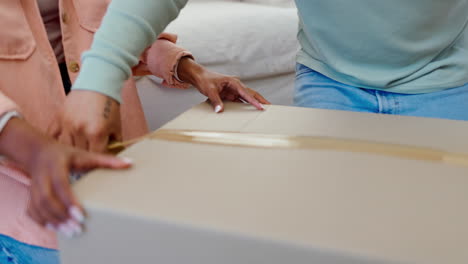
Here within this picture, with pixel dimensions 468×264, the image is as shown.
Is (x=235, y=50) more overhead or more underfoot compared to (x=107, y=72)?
more underfoot

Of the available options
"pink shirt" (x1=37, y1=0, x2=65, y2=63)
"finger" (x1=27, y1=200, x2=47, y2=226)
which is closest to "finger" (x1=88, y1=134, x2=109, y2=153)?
"finger" (x1=27, y1=200, x2=47, y2=226)

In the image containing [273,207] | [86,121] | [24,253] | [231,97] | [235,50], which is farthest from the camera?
[235,50]

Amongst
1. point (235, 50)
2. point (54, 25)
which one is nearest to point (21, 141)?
point (54, 25)

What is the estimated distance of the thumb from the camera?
1.48 feet

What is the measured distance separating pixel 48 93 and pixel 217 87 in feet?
0.81

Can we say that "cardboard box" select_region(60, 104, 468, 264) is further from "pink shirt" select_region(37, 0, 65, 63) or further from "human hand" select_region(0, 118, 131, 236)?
"pink shirt" select_region(37, 0, 65, 63)

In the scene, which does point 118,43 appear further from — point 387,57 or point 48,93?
point 387,57

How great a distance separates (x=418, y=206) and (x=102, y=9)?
566 millimetres

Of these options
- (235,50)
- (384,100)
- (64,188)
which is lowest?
(235,50)

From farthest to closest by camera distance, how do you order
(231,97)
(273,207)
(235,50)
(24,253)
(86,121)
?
(235,50)
(231,97)
(24,253)
(86,121)
(273,207)

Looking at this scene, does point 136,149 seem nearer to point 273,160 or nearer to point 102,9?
point 273,160

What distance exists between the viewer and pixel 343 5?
0.72 metres

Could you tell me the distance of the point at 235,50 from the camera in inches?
51.8

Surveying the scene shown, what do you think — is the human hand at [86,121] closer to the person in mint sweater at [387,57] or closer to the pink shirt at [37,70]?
the pink shirt at [37,70]
